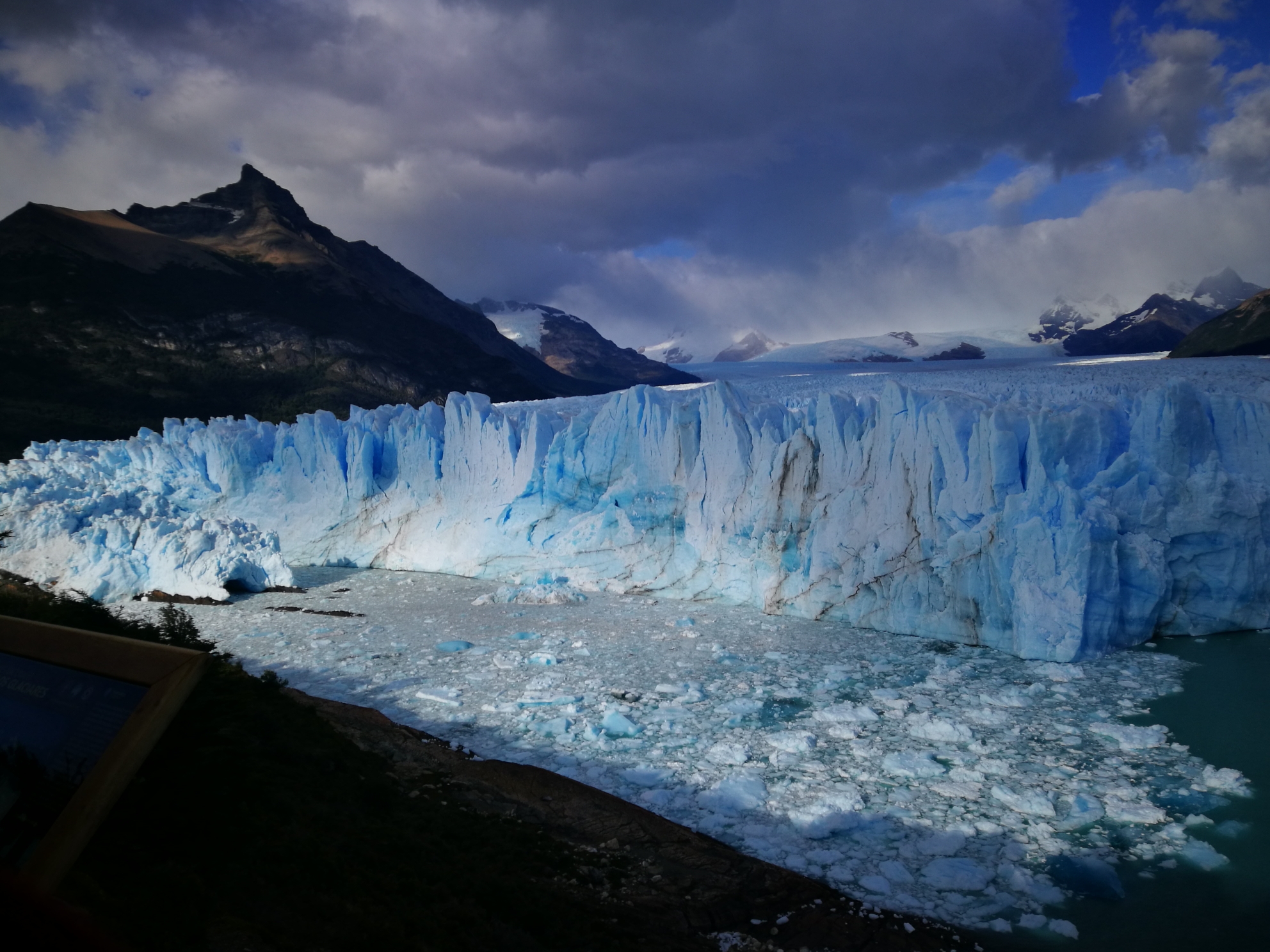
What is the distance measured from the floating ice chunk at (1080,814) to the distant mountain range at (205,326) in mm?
35175

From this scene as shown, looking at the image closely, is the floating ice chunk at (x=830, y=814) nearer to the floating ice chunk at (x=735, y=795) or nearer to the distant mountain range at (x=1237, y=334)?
the floating ice chunk at (x=735, y=795)

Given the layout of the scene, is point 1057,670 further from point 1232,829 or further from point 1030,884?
point 1030,884

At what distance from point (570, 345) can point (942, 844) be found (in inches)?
3106

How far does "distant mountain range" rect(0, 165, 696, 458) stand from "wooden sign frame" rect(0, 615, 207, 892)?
110 feet

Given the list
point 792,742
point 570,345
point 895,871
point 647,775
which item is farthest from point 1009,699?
point 570,345

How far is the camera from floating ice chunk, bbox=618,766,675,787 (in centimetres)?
658

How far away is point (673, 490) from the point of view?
13969 mm

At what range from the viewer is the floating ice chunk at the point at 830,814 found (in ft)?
19.0

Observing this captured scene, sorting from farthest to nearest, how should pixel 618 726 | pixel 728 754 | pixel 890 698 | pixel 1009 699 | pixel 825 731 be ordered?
pixel 890 698, pixel 1009 699, pixel 618 726, pixel 825 731, pixel 728 754

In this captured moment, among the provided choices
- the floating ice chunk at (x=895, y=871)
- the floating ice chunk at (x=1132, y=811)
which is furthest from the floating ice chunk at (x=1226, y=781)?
the floating ice chunk at (x=895, y=871)

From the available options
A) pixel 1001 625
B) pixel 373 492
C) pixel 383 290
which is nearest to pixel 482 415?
pixel 373 492

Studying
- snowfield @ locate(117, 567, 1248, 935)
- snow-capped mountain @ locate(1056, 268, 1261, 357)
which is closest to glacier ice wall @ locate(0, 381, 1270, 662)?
snowfield @ locate(117, 567, 1248, 935)

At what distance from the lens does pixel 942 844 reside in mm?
5547

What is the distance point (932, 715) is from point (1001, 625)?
3112 mm
